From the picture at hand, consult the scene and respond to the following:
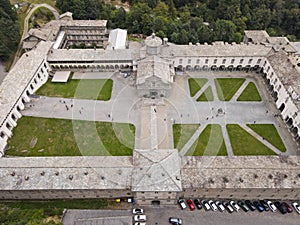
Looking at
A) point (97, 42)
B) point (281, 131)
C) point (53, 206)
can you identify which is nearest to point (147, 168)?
point (53, 206)

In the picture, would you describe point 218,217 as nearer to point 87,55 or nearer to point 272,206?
point 272,206

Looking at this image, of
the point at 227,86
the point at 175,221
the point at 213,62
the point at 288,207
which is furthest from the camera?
the point at 213,62

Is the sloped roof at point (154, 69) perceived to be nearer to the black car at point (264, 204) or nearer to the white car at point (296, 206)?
the black car at point (264, 204)

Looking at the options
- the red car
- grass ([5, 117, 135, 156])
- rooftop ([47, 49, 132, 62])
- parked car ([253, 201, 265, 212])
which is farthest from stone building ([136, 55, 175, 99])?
parked car ([253, 201, 265, 212])

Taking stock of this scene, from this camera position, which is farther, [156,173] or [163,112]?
[163,112]

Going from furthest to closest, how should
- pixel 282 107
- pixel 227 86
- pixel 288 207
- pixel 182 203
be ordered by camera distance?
pixel 227 86 < pixel 282 107 < pixel 182 203 < pixel 288 207

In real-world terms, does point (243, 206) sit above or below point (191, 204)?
below

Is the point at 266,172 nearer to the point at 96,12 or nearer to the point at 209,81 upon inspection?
the point at 209,81

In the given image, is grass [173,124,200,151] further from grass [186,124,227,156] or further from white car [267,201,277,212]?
white car [267,201,277,212]

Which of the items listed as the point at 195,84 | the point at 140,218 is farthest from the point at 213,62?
the point at 140,218
